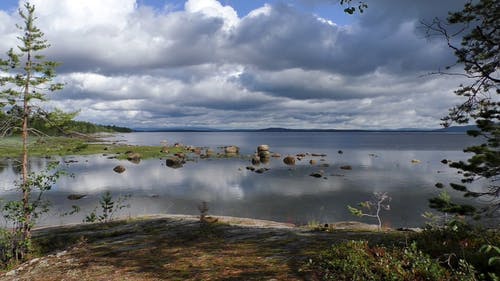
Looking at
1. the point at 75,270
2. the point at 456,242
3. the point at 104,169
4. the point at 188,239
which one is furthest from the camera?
the point at 104,169

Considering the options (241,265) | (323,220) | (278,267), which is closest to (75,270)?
(241,265)

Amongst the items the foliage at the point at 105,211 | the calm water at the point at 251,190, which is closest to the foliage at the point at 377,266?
the foliage at the point at 105,211

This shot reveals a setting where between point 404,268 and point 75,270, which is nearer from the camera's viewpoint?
point 404,268

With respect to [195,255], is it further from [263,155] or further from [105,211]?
Answer: [263,155]

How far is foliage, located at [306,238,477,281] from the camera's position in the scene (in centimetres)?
525

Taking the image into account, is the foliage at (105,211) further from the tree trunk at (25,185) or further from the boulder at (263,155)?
the boulder at (263,155)

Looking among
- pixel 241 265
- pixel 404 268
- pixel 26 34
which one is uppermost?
pixel 26 34

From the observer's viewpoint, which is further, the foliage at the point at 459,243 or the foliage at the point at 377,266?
the foliage at the point at 459,243

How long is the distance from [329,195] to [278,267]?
34.5m

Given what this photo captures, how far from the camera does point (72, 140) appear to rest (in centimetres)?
1274

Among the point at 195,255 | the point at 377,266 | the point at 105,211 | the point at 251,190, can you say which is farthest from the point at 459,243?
the point at 251,190

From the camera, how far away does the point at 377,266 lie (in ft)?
18.4

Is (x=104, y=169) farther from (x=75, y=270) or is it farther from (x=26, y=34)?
(x=75, y=270)

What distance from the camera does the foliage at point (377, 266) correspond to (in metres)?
5.25
